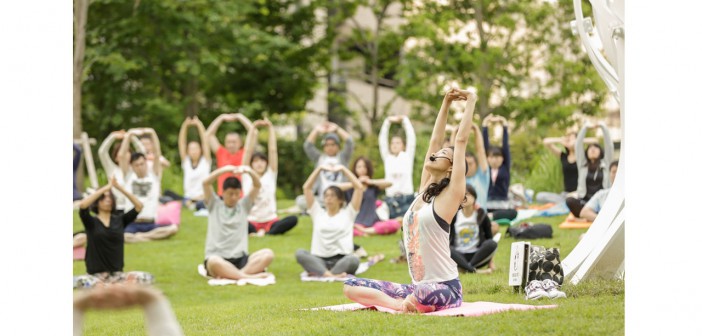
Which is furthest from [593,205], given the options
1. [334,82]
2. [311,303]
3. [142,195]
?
[334,82]

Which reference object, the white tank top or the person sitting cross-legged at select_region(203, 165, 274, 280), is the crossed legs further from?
the white tank top

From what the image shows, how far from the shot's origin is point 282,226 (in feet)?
47.9

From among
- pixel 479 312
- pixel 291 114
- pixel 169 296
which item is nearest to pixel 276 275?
pixel 169 296

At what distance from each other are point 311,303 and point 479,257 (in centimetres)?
244

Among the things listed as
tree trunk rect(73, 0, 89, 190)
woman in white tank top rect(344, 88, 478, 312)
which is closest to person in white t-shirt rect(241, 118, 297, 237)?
tree trunk rect(73, 0, 89, 190)

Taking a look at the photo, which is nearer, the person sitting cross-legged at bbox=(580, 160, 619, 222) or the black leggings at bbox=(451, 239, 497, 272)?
the black leggings at bbox=(451, 239, 497, 272)

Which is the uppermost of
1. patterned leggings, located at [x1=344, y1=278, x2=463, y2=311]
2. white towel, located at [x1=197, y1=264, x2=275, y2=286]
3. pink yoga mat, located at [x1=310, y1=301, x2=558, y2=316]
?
patterned leggings, located at [x1=344, y1=278, x2=463, y2=311]

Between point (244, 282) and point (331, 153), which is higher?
point (331, 153)

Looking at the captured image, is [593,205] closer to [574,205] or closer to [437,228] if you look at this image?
[574,205]

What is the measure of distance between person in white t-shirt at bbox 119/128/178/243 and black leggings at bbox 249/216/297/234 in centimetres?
116

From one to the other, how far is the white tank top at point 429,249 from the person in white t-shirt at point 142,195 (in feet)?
25.5

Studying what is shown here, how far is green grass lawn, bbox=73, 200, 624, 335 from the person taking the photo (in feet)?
20.6

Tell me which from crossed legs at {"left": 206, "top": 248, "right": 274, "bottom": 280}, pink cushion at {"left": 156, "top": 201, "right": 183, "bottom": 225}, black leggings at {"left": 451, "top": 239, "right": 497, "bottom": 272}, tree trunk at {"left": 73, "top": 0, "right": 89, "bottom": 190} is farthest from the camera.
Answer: tree trunk at {"left": 73, "top": 0, "right": 89, "bottom": 190}

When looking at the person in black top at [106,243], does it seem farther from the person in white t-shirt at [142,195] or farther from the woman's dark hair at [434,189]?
the woman's dark hair at [434,189]
